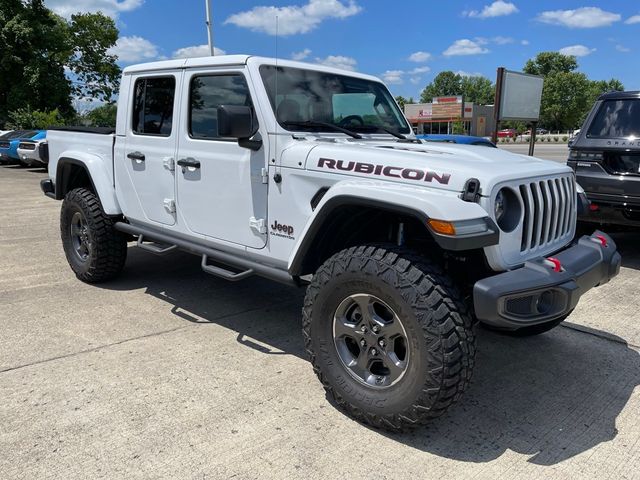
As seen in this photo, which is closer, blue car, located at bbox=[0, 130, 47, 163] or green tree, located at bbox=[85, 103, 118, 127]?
green tree, located at bbox=[85, 103, 118, 127]

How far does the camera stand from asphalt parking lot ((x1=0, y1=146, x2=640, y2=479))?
262 cm

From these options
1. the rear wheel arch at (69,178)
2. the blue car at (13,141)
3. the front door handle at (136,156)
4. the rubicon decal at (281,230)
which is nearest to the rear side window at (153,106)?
the front door handle at (136,156)

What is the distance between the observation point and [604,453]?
2.72m

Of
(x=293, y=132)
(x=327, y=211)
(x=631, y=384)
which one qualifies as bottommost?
(x=631, y=384)

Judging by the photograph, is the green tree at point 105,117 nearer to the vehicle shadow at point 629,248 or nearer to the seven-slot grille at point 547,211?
the vehicle shadow at point 629,248

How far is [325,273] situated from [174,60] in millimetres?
2363

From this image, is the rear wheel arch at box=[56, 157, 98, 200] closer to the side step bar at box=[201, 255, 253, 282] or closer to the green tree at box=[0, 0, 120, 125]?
the side step bar at box=[201, 255, 253, 282]

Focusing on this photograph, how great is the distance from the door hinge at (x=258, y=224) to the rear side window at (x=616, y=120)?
4533 millimetres

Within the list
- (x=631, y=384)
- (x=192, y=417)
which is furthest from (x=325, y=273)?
(x=631, y=384)

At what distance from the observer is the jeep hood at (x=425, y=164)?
2.70 metres

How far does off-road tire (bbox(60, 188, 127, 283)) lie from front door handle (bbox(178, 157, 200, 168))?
52.9 inches

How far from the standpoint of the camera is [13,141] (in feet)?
62.0

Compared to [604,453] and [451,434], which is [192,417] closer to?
[451,434]

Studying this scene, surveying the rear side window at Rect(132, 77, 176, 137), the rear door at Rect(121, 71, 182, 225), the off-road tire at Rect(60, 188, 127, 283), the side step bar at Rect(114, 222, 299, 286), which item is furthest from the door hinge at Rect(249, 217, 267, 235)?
the off-road tire at Rect(60, 188, 127, 283)
